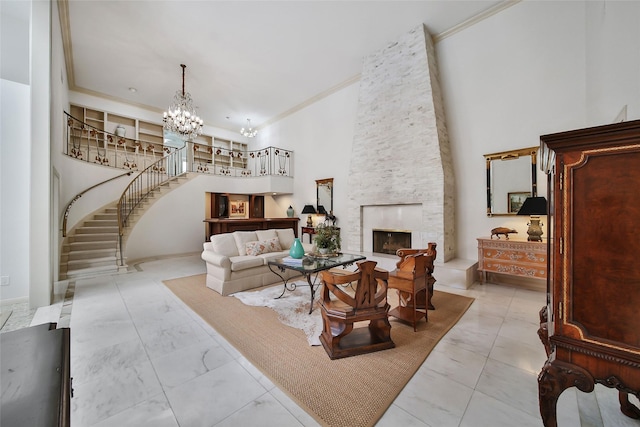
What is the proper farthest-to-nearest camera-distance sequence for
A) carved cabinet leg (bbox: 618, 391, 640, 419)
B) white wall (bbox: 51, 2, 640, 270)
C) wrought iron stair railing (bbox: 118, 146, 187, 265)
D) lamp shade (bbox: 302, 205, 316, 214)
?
lamp shade (bbox: 302, 205, 316, 214), wrought iron stair railing (bbox: 118, 146, 187, 265), white wall (bbox: 51, 2, 640, 270), carved cabinet leg (bbox: 618, 391, 640, 419)

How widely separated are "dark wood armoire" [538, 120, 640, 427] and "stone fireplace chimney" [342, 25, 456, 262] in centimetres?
365


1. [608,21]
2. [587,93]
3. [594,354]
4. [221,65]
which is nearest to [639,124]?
[594,354]

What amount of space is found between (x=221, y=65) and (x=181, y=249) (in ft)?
17.9

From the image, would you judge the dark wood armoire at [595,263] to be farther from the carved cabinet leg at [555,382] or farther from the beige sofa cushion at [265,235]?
the beige sofa cushion at [265,235]

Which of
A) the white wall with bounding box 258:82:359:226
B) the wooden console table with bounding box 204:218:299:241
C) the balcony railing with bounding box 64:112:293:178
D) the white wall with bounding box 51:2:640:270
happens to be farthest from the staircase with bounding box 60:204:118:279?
the white wall with bounding box 258:82:359:226

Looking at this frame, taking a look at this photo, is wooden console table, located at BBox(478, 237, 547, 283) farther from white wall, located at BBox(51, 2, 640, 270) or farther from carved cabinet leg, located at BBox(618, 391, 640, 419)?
carved cabinet leg, located at BBox(618, 391, 640, 419)

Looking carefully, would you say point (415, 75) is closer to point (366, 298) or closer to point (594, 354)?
point (366, 298)

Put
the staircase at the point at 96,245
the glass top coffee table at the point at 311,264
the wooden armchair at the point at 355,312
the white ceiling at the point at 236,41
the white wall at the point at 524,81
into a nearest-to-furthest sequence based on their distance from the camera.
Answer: the wooden armchair at the point at 355,312 → the white wall at the point at 524,81 → the glass top coffee table at the point at 311,264 → the white ceiling at the point at 236,41 → the staircase at the point at 96,245

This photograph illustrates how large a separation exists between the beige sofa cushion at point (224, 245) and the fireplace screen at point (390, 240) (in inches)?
128

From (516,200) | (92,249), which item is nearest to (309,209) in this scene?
(516,200)

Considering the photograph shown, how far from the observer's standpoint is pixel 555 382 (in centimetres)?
127

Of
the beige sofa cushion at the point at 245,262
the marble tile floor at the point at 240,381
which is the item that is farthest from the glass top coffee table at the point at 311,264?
the marble tile floor at the point at 240,381

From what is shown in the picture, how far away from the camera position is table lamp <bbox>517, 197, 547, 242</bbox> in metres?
3.80

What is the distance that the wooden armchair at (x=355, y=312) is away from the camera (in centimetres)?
234
